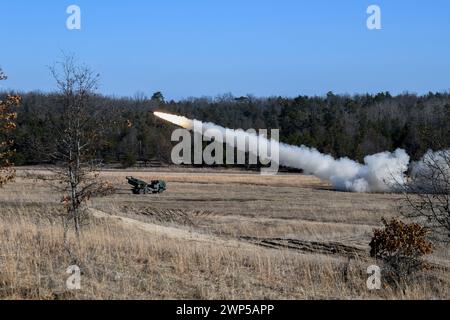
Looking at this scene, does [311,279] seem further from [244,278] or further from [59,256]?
[59,256]

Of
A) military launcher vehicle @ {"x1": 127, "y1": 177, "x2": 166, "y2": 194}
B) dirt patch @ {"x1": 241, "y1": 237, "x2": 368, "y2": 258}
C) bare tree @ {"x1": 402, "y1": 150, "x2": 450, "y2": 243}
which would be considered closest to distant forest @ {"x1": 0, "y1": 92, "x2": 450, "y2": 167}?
military launcher vehicle @ {"x1": 127, "y1": 177, "x2": 166, "y2": 194}

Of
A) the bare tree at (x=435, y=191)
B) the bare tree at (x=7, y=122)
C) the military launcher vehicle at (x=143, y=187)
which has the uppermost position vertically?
the bare tree at (x=7, y=122)

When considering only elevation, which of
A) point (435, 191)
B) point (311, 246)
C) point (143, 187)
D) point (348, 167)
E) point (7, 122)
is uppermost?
point (7, 122)

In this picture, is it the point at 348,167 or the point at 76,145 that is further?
the point at 348,167

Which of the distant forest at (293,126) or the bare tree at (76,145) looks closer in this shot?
the bare tree at (76,145)

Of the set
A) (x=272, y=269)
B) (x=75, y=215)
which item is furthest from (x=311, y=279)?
(x=75, y=215)

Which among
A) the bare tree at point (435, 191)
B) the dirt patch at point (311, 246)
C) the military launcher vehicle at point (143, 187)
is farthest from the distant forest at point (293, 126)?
the bare tree at point (435, 191)

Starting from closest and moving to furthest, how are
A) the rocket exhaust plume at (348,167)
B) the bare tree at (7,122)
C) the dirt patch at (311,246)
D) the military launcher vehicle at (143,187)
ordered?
the bare tree at (7,122)
the dirt patch at (311,246)
the military launcher vehicle at (143,187)
the rocket exhaust plume at (348,167)

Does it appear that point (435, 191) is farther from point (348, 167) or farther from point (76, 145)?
point (348, 167)

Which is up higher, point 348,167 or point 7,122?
point 7,122

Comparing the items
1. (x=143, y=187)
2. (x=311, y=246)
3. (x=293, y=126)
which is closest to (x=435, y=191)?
(x=311, y=246)

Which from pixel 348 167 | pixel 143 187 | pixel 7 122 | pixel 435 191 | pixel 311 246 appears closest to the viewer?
pixel 7 122

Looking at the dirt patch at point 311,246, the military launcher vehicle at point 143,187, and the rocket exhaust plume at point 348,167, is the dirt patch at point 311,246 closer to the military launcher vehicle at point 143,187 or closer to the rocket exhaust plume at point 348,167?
the military launcher vehicle at point 143,187
